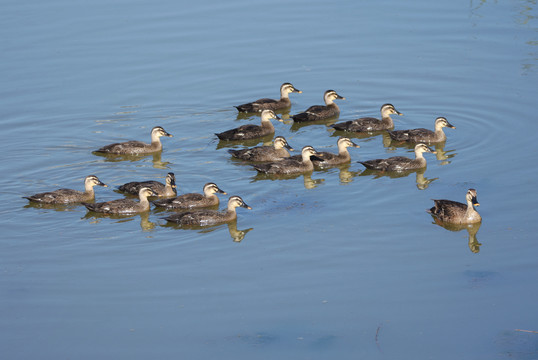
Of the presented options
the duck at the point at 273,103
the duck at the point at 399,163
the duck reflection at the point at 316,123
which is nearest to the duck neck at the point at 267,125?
the duck reflection at the point at 316,123

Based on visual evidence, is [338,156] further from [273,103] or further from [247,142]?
[273,103]

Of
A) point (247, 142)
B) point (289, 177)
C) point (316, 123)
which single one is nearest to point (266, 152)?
point (289, 177)

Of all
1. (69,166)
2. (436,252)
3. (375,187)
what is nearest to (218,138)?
(69,166)

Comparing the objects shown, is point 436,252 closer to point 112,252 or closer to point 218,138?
point 112,252

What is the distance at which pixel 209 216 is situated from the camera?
13.8 meters

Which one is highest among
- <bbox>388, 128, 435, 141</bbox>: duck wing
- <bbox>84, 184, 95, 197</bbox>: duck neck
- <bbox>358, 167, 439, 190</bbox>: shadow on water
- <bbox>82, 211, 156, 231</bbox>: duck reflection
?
<bbox>388, 128, 435, 141</bbox>: duck wing

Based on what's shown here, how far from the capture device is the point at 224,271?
11875mm

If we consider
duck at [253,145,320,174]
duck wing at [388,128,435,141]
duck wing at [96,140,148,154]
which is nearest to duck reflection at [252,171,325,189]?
duck at [253,145,320,174]

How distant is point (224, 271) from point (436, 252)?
3011 millimetres

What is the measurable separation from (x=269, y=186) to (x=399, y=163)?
8.03ft

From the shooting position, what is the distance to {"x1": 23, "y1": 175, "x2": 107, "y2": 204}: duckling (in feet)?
47.9

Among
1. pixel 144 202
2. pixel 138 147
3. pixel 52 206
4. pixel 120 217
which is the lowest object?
Result: pixel 120 217

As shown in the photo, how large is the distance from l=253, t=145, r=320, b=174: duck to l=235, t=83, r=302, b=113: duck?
3.18 metres

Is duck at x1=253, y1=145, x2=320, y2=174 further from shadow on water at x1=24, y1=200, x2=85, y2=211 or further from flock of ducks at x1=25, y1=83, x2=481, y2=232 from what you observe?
shadow on water at x1=24, y1=200, x2=85, y2=211
